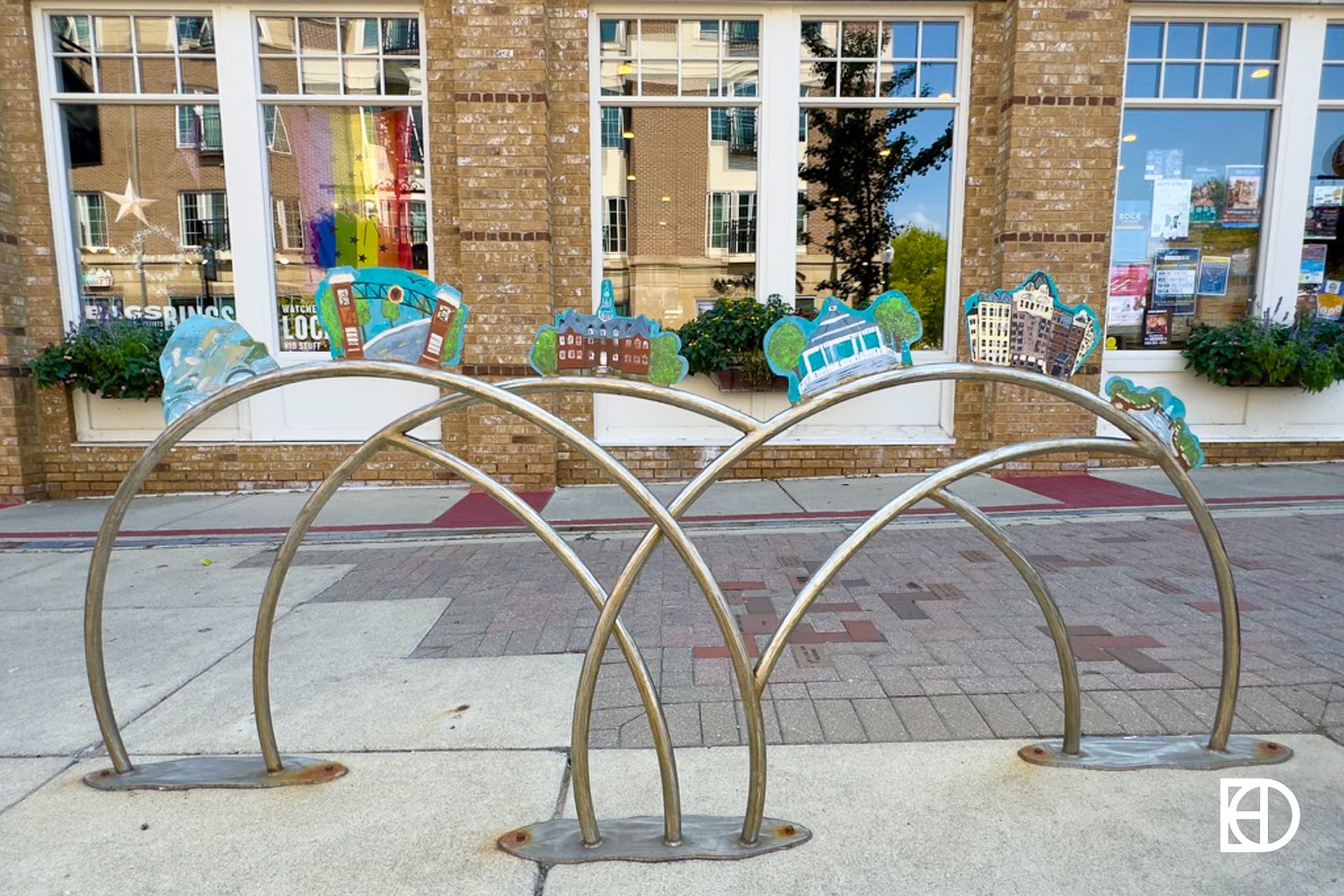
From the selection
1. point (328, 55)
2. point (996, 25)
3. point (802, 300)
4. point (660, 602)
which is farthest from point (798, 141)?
point (660, 602)

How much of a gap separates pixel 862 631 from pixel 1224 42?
7484 mm

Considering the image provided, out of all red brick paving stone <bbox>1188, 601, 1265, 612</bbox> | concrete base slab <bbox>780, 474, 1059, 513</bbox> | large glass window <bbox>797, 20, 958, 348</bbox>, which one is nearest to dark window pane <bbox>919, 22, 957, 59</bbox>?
large glass window <bbox>797, 20, 958, 348</bbox>

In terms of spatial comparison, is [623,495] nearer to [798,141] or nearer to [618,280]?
[618,280]

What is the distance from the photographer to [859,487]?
6.91 meters

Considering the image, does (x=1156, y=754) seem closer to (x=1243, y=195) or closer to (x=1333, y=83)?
(x=1243, y=195)

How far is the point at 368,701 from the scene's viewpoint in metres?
2.98

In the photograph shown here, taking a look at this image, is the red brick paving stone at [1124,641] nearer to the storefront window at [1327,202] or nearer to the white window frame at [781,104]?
the white window frame at [781,104]

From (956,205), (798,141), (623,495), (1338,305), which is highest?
(798,141)

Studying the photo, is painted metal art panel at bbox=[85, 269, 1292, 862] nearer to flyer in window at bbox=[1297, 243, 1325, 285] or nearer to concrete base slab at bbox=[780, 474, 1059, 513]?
concrete base slab at bbox=[780, 474, 1059, 513]

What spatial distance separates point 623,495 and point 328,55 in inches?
198

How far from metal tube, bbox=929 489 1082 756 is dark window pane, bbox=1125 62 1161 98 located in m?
7.00

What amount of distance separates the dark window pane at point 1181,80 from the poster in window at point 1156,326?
2.12 m

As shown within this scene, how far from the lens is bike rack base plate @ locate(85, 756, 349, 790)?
238cm

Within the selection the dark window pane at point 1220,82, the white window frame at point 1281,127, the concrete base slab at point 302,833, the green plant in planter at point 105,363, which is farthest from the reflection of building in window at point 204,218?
the dark window pane at point 1220,82
